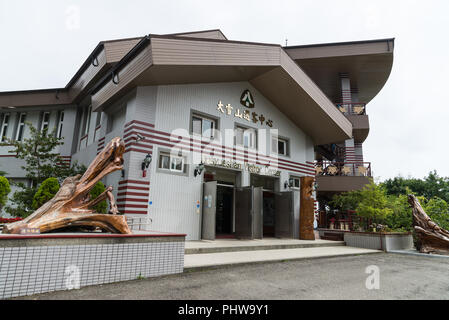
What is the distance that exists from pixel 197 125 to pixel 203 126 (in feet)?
0.87

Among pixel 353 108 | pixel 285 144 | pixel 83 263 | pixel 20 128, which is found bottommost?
pixel 83 263

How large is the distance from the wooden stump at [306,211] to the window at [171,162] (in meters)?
5.96

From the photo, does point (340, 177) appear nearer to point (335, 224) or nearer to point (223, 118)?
point (335, 224)

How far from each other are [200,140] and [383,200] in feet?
26.1

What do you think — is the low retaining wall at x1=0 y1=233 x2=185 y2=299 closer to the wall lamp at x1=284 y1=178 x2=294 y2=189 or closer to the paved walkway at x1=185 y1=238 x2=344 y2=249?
the paved walkway at x1=185 y1=238 x2=344 y2=249

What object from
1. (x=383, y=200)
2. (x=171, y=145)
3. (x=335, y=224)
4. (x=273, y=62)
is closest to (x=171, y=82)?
(x=171, y=145)

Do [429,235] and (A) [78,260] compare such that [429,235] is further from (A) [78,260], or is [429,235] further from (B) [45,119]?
(B) [45,119]

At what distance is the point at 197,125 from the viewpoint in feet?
35.9

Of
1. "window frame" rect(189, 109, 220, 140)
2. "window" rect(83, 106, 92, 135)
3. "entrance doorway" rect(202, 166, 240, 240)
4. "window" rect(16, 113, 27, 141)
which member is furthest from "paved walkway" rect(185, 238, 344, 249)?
"window" rect(16, 113, 27, 141)

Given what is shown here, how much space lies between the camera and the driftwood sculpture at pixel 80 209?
4.26 meters

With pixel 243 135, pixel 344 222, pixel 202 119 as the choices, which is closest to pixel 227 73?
pixel 202 119

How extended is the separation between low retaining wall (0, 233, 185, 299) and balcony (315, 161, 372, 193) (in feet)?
43.5

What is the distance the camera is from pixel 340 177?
16.4 meters

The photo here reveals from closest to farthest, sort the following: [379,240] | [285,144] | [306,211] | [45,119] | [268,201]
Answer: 1. [379,240]
2. [306,211]
3. [268,201]
4. [285,144]
5. [45,119]
